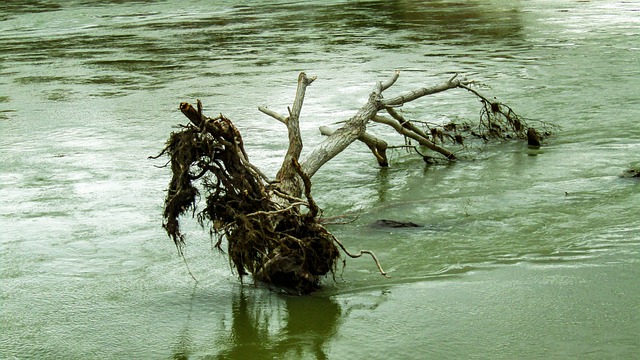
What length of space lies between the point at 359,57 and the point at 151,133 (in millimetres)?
5307

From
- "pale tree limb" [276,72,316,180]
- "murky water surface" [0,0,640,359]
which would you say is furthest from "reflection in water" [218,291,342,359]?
"pale tree limb" [276,72,316,180]

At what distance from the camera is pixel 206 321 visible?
4.52 m

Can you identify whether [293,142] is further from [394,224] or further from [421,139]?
[421,139]

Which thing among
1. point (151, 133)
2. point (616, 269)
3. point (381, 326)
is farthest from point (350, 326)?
point (151, 133)

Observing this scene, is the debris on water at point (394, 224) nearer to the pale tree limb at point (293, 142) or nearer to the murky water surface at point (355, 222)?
the murky water surface at point (355, 222)

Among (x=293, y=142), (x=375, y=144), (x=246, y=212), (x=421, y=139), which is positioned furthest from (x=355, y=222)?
(x=421, y=139)

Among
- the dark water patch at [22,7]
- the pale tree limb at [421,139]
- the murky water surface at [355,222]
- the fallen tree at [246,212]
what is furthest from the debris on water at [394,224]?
the dark water patch at [22,7]

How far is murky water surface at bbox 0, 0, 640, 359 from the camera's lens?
Result: 14.2 feet

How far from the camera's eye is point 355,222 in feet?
20.1

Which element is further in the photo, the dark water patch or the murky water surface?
the dark water patch

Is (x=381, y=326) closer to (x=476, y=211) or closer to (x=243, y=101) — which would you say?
(x=476, y=211)

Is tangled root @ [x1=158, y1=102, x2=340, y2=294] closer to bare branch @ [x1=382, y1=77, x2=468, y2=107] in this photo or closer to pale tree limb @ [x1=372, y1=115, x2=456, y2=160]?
bare branch @ [x1=382, y1=77, x2=468, y2=107]

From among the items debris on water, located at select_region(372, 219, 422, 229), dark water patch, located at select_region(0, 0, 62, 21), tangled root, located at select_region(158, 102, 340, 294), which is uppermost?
tangled root, located at select_region(158, 102, 340, 294)

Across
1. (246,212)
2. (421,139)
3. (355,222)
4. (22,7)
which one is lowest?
(355,222)
